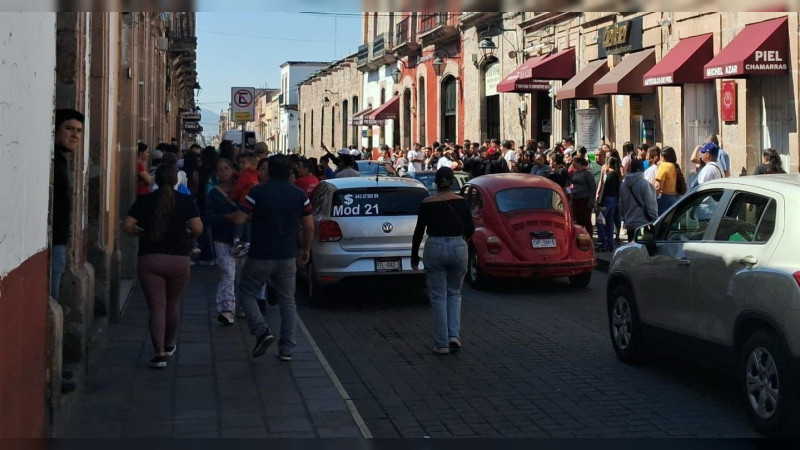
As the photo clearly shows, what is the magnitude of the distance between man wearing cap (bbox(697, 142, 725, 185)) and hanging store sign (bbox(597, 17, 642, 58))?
8388 millimetres

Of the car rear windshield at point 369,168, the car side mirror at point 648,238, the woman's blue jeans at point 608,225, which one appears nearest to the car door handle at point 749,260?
the car side mirror at point 648,238

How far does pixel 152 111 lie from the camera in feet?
76.9

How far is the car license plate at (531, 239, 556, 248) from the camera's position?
1317 cm

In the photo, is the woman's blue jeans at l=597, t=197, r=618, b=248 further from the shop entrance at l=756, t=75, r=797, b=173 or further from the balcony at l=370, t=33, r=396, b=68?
the balcony at l=370, t=33, r=396, b=68

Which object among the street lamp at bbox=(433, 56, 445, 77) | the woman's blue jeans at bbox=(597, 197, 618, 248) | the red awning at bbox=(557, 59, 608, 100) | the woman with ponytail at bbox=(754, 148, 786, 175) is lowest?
the woman's blue jeans at bbox=(597, 197, 618, 248)

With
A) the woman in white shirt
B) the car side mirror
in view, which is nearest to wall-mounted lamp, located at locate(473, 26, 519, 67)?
the woman in white shirt

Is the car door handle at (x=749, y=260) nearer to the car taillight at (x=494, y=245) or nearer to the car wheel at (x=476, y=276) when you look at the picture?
the car taillight at (x=494, y=245)

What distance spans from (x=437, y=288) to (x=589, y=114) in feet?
60.0

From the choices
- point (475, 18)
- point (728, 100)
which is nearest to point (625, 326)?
point (728, 100)

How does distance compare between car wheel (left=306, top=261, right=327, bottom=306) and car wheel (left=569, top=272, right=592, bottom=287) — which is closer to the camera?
car wheel (left=306, top=261, right=327, bottom=306)

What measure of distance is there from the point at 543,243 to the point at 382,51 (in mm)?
38503

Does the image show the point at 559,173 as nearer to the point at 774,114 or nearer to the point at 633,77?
the point at 774,114

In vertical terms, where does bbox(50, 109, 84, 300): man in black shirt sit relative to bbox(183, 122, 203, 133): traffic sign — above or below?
below

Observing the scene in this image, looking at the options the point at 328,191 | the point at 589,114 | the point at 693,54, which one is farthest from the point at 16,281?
the point at 589,114
